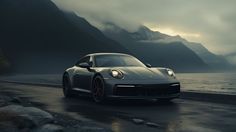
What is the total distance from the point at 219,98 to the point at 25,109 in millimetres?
5482

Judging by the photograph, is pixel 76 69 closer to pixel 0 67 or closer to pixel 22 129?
pixel 22 129

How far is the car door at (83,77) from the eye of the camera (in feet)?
35.7

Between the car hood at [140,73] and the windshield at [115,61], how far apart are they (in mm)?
714

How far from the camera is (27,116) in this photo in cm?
641

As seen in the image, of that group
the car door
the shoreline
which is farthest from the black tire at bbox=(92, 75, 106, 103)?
the shoreline

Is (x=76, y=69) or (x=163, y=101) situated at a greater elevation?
(x=76, y=69)

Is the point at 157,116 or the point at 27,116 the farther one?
the point at 157,116

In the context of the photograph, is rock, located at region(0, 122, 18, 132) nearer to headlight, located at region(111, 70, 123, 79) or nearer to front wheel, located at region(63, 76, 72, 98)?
headlight, located at region(111, 70, 123, 79)

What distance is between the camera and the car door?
10883 mm

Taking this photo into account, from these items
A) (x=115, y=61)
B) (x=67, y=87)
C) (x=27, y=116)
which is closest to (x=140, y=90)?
(x=115, y=61)

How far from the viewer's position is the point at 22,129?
19.7 feet

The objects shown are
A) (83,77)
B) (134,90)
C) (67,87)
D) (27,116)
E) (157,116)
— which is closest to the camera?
(27,116)

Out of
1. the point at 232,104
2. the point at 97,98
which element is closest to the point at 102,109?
the point at 97,98

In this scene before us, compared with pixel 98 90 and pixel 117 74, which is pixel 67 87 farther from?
pixel 117 74
